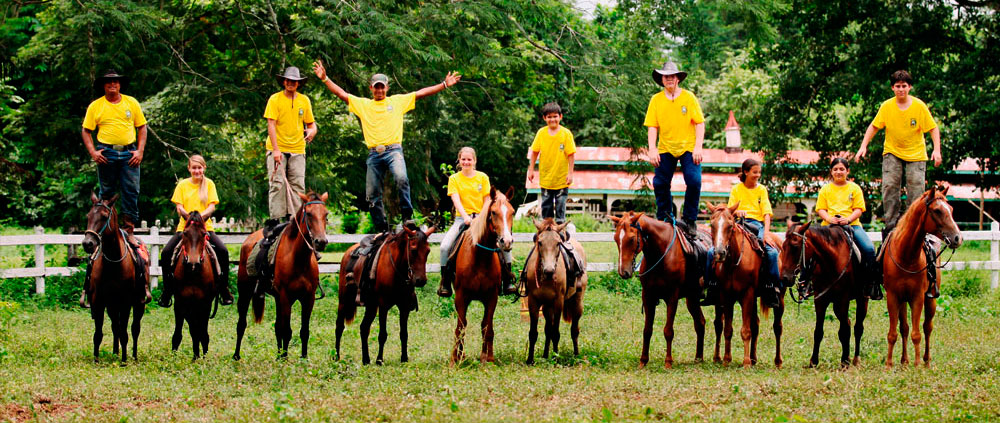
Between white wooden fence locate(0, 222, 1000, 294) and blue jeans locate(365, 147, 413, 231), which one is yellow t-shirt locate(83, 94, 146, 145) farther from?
white wooden fence locate(0, 222, 1000, 294)

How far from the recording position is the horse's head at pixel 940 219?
9.75 meters

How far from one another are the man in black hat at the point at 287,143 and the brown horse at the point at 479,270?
2.42m

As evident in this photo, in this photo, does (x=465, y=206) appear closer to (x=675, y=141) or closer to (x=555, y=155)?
(x=555, y=155)

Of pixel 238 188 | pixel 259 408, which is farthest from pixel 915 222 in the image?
pixel 238 188

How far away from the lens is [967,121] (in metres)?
21.0

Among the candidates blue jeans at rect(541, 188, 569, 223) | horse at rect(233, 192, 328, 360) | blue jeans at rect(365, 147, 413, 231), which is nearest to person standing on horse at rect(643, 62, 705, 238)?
blue jeans at rect(541, 188, 569, 223)

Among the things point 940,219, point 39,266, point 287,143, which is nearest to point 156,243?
point 39,266

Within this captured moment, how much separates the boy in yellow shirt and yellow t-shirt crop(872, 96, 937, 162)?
12.6ft

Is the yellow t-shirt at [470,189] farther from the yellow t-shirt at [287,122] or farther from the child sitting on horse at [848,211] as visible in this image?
the child sitting on horse at [848,211]

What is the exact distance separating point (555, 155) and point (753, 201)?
2581mm

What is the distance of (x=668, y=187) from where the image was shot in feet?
36.7

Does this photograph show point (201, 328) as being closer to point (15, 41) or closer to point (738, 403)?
point (738, 403)

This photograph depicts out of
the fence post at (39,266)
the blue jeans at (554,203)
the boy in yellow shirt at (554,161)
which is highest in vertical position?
the boy in yellow shirt at (554,161)

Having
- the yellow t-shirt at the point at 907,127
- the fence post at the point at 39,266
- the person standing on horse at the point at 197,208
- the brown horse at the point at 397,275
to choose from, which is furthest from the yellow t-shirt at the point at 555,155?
the fence post at the point at 39,266
